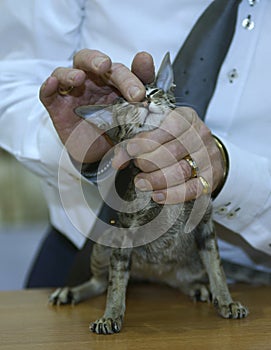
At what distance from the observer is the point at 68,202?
4.73ft

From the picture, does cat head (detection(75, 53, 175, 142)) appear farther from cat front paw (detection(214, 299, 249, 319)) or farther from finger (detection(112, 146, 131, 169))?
cat front paw (detection(214, 299, 249, 319))

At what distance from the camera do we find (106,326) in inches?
39.1

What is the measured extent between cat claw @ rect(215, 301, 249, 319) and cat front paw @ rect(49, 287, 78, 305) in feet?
0.95

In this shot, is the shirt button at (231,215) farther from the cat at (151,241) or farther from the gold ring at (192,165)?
the gold ring at (192,165)

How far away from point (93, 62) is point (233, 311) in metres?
0.44

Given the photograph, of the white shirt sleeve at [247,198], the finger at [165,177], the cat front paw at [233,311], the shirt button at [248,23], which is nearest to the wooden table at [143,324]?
the cat front paw at [233,311]

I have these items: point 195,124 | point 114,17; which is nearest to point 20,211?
point 114,17

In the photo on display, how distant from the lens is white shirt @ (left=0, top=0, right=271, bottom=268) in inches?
49.1

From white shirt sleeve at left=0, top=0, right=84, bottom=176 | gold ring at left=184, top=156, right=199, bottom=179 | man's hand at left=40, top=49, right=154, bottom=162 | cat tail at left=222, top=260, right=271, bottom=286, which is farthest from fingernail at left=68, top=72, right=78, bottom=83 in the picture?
cat tail at left=222, top=260, right=271, bottom=286

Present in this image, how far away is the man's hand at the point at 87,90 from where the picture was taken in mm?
1005

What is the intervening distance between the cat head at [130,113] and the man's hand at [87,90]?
0.02 metres

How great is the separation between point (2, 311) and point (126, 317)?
22 centimetres

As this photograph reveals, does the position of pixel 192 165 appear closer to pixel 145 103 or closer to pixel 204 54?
pixel 145 103

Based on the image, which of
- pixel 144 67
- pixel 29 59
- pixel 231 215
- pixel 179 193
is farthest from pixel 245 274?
pixel 29 59
